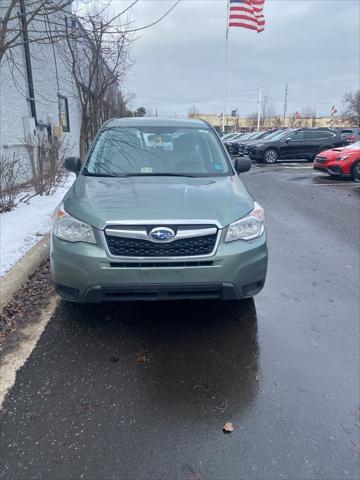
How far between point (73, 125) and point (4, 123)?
9282mm

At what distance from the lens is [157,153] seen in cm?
432

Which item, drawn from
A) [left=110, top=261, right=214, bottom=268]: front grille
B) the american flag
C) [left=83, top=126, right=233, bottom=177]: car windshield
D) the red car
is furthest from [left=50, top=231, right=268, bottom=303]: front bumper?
the american flag

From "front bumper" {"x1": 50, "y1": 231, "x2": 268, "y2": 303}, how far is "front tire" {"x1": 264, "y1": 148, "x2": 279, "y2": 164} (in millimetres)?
17967

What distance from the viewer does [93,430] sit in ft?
7.22

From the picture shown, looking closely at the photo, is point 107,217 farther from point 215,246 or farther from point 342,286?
point 342,286

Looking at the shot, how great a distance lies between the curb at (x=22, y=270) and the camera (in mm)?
3580

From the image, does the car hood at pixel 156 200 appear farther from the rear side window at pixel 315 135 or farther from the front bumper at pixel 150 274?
the rear side window at pixel 315 135

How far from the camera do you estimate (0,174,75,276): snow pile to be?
4.44m

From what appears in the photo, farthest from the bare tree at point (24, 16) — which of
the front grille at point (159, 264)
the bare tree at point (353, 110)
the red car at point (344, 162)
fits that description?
the bare tree at point (353, 110)

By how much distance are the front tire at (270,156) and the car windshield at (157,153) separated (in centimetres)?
1605

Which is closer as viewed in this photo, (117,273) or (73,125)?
(117,273)

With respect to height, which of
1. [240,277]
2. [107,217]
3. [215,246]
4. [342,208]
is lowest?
[342,208]

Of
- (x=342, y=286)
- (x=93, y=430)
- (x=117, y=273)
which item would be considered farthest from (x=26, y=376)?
(x=342, y=286)

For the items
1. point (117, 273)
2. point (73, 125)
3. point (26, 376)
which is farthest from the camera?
point (73, 125)
